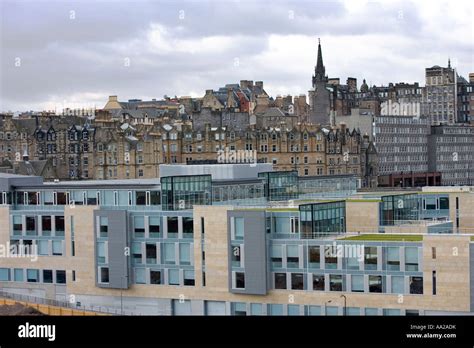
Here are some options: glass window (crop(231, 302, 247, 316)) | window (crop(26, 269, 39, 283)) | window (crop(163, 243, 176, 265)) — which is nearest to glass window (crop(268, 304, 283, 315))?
glass window (crop(231, 302, 247, 316))

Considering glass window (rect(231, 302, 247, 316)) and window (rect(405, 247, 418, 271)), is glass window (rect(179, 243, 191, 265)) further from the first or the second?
window (rect(405, 247, 418, 271))

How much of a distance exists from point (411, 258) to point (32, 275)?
728 inches

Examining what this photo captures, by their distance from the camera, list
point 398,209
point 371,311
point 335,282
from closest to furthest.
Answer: point 371,311
point 335,282
point 398,209

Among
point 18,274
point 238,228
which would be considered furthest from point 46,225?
point 238,228

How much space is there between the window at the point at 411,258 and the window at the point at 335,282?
2697 millimetres

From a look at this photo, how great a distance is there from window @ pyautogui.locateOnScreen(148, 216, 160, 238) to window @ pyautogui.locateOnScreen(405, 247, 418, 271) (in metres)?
11.5

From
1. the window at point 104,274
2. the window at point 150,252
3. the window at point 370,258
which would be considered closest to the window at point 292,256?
the window at point 370,258

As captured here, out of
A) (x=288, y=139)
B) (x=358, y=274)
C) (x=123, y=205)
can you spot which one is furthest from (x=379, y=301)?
(x=288, y=139)

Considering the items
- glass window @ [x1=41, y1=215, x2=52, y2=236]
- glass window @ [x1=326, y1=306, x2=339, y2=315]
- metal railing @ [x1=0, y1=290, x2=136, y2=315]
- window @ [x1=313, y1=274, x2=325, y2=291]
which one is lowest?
metal railing @ [x1=0, y1=290, x2=136, y2=315]

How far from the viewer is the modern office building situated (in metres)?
37.9

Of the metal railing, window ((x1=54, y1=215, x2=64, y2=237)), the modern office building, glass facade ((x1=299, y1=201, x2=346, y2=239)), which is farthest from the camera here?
window ((x1=54, y1=215, x2=64, y2=237))

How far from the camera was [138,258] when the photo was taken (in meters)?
44.4

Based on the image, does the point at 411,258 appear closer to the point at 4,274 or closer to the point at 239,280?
the point at 239,280

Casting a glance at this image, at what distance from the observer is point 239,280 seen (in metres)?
41.2
